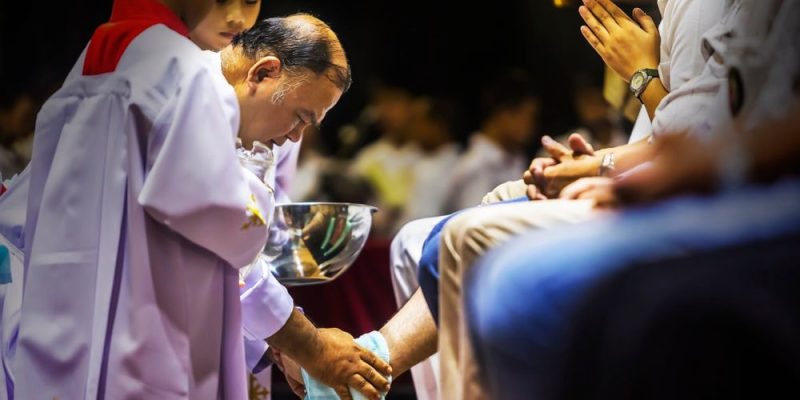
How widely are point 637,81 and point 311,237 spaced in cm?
93

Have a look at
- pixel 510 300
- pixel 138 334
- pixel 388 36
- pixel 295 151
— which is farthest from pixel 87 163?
pixel 388 36

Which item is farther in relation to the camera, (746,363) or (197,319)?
(197,319)

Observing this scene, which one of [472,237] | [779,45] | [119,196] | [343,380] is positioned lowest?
[343,380]

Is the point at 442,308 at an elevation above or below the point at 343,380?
above

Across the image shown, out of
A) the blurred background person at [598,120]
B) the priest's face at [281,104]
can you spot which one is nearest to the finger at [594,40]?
the priest's face at [281,104]

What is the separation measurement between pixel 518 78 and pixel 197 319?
5.03 meters

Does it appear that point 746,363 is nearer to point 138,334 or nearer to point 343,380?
point 138,334

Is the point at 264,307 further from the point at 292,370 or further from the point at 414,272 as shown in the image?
the point at 414,272

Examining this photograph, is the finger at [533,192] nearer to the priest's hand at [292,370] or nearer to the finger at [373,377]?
the finger at [373,377]

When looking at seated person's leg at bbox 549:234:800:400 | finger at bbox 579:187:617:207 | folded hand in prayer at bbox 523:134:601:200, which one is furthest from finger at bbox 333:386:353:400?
A: seated person's leg at bbox 549:234:800:400

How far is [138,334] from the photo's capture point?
1869 millimetres

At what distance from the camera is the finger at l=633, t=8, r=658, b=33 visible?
2.37m

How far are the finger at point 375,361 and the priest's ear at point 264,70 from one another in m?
0.62

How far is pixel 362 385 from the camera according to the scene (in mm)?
2318
